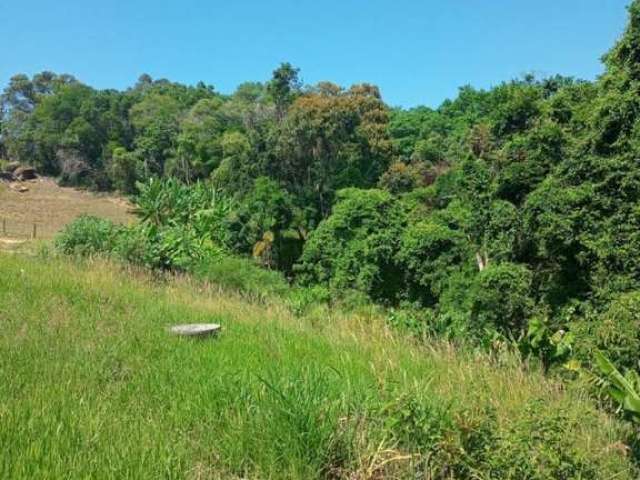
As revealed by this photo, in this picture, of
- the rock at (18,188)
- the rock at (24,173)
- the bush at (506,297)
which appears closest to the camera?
the bush at (506,297)

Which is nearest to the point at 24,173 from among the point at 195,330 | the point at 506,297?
the point at 506,297

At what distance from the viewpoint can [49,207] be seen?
2069 inches

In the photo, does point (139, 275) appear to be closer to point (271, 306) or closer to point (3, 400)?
point (271, 306)

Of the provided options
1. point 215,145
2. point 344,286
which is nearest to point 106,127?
point 215,145

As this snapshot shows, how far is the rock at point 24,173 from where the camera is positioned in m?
65.8

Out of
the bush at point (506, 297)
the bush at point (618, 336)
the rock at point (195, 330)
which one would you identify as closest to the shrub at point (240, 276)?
the bush at point (506, 297)

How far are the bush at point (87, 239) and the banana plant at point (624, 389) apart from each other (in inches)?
530

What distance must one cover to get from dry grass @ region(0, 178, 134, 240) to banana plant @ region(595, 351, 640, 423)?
3485 centimetres

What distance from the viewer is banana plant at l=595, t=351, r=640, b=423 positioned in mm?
3959

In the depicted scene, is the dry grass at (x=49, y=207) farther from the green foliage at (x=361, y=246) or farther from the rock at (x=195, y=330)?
the rock at (x=195, y=330)

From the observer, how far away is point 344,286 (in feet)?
53.6

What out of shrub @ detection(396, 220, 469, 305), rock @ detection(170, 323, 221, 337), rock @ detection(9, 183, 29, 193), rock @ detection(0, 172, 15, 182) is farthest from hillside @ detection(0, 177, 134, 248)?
rock @ detection(170, 323, 221, 337)

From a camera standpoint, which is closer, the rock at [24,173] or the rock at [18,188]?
the rock at [18,188]

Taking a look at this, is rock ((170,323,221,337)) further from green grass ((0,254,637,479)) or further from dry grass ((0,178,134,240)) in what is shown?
dry grass ((0,178,134,240))
